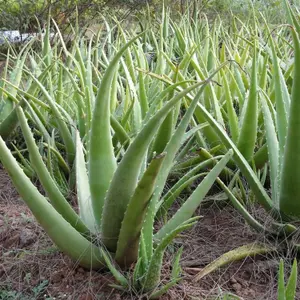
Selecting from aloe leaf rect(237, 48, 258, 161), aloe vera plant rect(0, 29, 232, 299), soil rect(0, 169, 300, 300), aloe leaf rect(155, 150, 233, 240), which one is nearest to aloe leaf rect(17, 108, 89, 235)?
aloe vera plant rect(0, 29, 232, 299)

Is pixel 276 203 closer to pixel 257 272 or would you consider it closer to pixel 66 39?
pixel 257 272

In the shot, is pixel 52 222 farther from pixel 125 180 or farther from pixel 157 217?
pixel 157 217

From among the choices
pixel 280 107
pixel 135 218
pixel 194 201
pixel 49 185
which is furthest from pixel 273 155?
pixel 49 185

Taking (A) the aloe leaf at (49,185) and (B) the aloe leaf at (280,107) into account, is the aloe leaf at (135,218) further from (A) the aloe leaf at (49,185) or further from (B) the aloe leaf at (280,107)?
(B) the aloe leaf at (280,107)

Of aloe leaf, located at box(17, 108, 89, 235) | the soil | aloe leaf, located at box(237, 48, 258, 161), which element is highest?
aloe leaf, located at box(17, 108, 89, 235)

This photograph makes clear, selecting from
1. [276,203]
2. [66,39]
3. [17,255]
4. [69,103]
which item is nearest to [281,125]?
[276,203]

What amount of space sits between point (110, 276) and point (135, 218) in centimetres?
22

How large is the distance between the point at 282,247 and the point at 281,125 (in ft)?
1.18

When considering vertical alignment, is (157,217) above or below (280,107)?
below

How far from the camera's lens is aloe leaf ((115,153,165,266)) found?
95 centimetres

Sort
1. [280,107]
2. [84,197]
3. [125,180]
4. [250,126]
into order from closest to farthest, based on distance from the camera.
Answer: [125,180] < [84,197] < [280,107] < [250,126]

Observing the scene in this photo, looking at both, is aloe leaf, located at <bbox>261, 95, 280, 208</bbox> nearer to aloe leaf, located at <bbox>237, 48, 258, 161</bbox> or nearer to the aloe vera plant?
aloe leaf, located at <bbox>237, 48, 258, 161</bbox>

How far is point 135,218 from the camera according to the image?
1044 mm

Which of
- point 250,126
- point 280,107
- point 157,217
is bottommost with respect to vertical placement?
point 157,217
